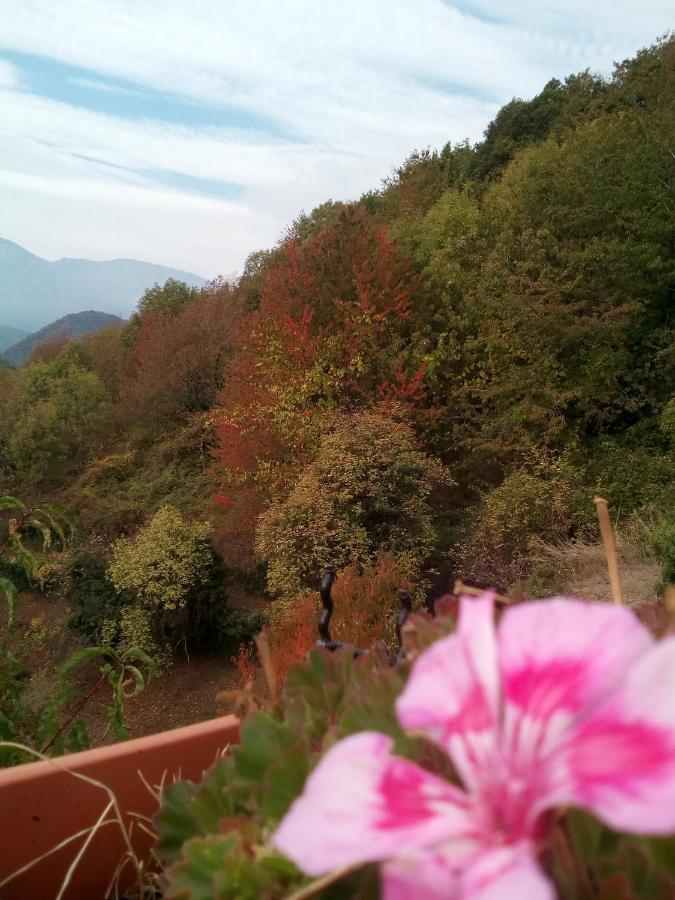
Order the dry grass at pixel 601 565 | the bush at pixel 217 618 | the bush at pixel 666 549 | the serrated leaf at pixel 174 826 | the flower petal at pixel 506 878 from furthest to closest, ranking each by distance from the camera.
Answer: the bush at pixel 217 618 < the dry grass at pixel 601 565 < the bush at pixel 666 549 < the serrated leaf at pixel 174 826 < the flower petal at pixel 506 878

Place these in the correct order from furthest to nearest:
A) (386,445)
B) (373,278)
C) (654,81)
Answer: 1. (654,81)
2. (373,278)
3. (386,445)

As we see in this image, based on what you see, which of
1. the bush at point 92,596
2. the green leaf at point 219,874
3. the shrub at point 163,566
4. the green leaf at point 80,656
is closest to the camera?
the green leaf at point 219,874

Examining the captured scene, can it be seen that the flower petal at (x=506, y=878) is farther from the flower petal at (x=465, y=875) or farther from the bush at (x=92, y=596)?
the bush at (x=92, y=596)

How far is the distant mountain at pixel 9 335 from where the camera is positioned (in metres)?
70.4

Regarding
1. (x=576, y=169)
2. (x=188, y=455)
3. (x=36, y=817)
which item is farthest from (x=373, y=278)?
(x=36, y=817)

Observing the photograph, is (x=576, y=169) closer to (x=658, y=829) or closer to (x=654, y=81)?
(x=654, y=81)

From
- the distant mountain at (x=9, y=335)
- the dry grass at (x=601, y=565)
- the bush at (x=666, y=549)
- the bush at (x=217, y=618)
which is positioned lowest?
the bush at (x=217, y=618)

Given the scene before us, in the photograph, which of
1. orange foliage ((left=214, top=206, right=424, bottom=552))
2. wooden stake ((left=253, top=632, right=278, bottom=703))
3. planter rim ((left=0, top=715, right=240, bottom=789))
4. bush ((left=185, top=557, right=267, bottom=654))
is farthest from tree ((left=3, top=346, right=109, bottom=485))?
wooden stake ((left=253, top=632, right=278, bottom=703))

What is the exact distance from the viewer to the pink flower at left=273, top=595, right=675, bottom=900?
24 centimetres

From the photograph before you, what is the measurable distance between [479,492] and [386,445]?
2520mm

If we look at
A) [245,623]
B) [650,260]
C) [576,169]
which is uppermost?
[576,169]

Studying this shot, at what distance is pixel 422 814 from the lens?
0.27 m

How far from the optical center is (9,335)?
7381cm

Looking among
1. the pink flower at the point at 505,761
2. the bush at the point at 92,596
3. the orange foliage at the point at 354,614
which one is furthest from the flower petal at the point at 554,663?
the bush at the point at 92,596
